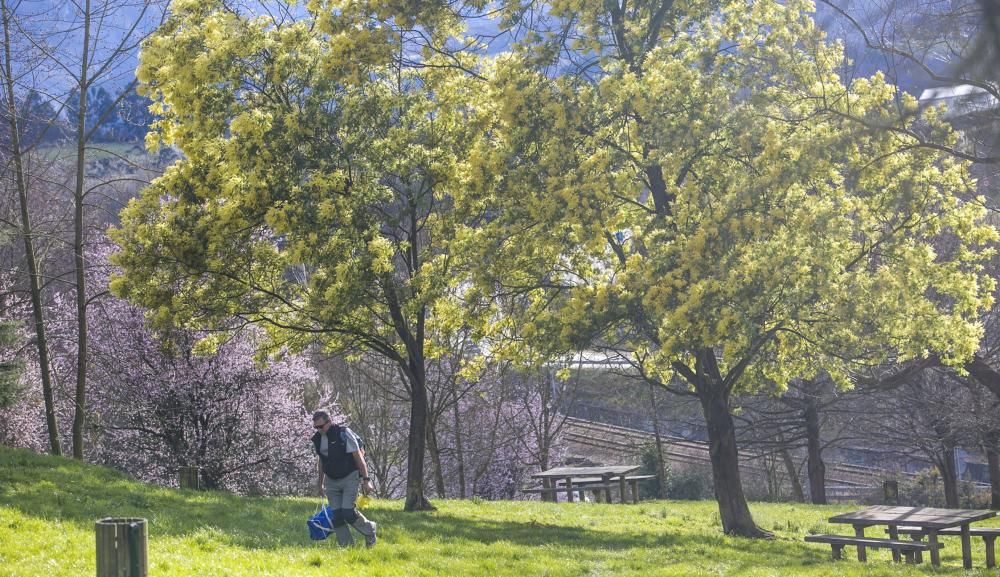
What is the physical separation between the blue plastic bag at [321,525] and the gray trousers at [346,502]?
162 millimetres

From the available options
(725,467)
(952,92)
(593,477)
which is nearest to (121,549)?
(952,92)

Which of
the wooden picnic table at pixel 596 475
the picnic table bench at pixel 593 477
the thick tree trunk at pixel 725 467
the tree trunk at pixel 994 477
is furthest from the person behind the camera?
the tree trunk at pixel 994 477

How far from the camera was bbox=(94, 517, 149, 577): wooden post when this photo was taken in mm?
6668

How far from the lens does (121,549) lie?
669cm

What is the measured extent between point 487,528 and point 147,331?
14.6m

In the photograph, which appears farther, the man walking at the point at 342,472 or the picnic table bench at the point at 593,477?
the picnic table bench at the point at 593,477

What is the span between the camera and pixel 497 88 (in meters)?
15.7

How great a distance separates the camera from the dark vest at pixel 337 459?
11992 mm

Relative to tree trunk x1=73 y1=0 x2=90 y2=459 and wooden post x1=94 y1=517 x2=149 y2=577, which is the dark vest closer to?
wooden post x1=94 y1=517 x2=149 y2=577

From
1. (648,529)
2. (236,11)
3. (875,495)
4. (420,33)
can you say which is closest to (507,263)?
(420,33)

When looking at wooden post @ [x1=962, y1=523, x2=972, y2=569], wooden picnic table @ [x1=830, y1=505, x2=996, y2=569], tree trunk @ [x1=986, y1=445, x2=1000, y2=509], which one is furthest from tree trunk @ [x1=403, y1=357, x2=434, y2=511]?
tree trunk @ [x1=986, y1=445, x2=1000, y2=509]

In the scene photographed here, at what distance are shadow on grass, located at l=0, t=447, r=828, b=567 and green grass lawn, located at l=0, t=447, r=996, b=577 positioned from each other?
26 mm

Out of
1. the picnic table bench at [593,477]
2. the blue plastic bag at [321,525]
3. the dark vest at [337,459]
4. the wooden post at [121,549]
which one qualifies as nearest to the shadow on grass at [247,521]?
the blue plastic bag at [321,525]

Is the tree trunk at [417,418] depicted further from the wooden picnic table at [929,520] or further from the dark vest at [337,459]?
the wooden picnic table at [929,520]
